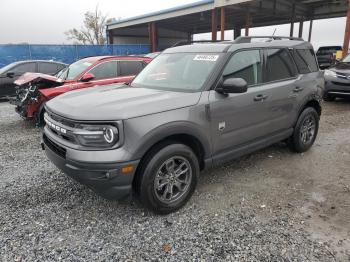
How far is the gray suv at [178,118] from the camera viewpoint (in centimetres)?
288

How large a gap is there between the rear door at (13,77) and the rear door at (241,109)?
9.08m

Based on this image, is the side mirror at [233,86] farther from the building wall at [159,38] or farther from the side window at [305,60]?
the building wall at [159,38]

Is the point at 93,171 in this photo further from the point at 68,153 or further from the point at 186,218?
the point at 186,218

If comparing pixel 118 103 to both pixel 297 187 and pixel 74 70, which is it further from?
pixel 74 70

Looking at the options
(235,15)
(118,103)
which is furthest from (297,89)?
(235,15)

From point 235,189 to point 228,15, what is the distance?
23.2 m

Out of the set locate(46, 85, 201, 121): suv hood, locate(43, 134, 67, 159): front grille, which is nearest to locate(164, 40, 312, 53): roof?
locate(46, 85, 201, 121): suv hood

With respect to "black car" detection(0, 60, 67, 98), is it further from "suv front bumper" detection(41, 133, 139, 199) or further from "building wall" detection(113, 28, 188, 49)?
"building wall" detection(113, 28, 188, 49)

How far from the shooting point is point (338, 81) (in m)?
9.17

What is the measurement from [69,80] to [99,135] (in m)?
4.71

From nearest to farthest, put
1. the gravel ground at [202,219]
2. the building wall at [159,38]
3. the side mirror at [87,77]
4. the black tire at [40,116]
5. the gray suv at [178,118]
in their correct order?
1. the gravel ground at [202,219]
2. the gray suv at [178,118]
3. the black tire at [40,116]
4. the side mirror at [87,77]
5. the building wall at [159,38]

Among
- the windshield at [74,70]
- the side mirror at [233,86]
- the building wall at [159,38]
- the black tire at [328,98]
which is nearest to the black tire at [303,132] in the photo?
the side mirror at [233,86]

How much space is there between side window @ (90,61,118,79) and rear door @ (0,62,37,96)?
4.61 metres

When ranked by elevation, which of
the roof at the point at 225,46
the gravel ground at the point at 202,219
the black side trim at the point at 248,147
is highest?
the roof at the point at 225,46
